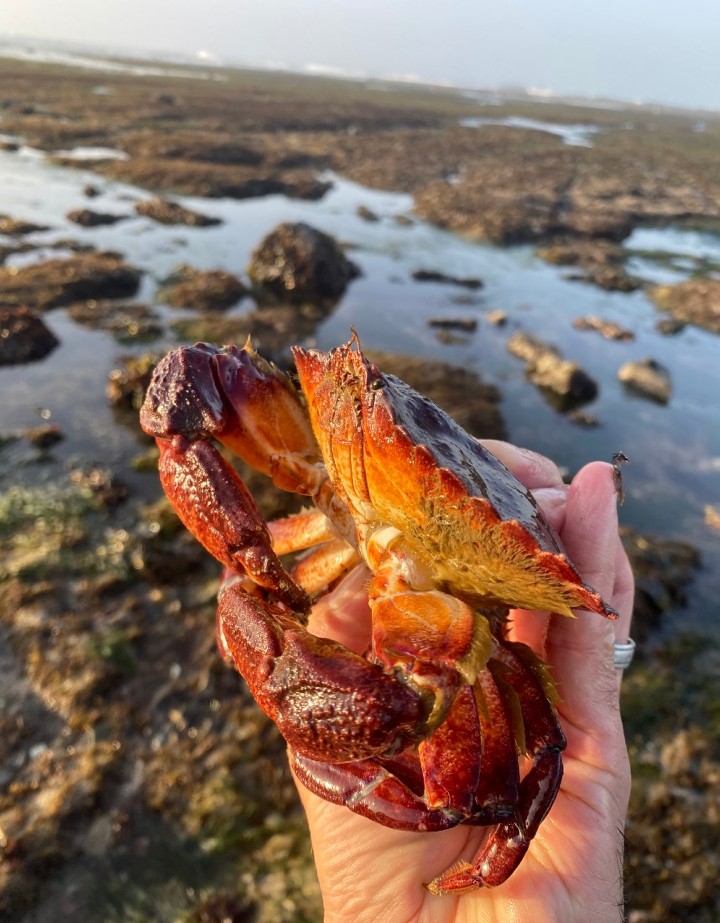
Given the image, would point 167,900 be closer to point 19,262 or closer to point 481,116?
point 19,262

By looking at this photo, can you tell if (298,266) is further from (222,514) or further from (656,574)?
(222,514)

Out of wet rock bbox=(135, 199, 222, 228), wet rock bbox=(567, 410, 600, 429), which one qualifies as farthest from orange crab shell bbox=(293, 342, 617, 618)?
wet rock bbox=(135, 199, 222, 228)

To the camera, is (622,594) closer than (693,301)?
Yes

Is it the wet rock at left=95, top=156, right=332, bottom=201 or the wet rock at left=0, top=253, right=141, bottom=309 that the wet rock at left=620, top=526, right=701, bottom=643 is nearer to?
the wet rock at left=0, top=253, right=141, bottom=309

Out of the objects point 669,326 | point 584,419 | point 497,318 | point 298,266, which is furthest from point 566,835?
point 669,326

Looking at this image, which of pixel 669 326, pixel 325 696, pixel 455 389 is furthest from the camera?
pixel 669 326

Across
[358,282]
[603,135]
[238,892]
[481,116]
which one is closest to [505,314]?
[358,282]
